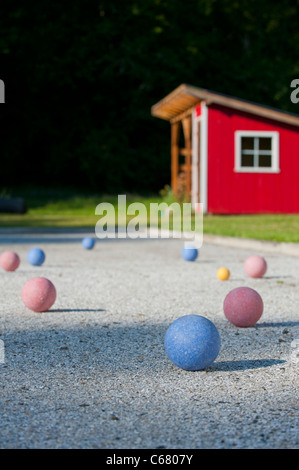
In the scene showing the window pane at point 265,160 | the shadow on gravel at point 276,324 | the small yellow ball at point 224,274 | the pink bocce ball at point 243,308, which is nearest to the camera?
the pink bocce ball at point 243,308

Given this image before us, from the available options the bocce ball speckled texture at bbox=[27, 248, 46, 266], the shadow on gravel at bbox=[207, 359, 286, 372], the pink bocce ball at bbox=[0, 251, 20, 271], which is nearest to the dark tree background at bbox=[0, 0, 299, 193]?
the bocce ball speckled texture at bbox=[27, 248, 46, 266]

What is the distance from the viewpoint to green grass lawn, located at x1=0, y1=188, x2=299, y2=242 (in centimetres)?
1301

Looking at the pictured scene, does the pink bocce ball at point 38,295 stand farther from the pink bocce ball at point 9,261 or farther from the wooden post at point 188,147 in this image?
the wooden post at point 188,147

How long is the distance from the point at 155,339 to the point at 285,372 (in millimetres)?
1073

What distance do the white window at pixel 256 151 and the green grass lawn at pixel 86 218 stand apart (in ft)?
5.20

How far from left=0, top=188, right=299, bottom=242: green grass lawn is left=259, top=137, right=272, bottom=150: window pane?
2249 mm

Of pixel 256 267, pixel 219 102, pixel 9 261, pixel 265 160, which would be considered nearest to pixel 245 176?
pixel 265 160

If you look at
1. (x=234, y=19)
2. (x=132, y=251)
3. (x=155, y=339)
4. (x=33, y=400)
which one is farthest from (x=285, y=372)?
Answer: (x=234, y=19)

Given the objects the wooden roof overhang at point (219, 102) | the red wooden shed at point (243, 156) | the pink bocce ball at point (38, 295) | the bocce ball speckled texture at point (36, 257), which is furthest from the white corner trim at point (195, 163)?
the pink bocce ball at point (38, 295)

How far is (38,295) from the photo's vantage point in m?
5.42

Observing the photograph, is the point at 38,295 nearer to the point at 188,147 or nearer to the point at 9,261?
the point at 9,261

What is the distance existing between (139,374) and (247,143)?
16679 mm

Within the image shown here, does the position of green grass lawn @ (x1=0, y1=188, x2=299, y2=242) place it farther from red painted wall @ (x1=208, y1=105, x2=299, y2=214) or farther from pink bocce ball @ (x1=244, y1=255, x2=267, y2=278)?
pink bocce ball @ (x1=244, y1=255, x2=267, y2=278)

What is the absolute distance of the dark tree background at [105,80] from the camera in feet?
104
